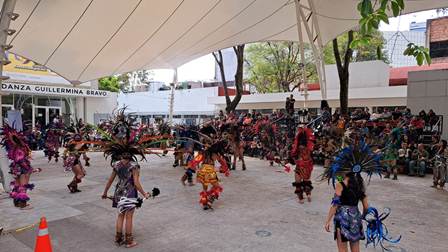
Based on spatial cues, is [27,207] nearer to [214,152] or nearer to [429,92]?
[214,152]

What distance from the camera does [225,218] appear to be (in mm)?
6434

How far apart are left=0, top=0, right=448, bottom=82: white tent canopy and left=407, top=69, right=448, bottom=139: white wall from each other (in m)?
2.81

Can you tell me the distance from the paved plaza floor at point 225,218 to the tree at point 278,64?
22111 millimetres

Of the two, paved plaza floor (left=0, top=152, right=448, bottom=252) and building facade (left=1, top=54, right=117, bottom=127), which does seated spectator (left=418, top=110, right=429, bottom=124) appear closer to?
paved plaza floor (left=0, top=152, right=448, bottom=252)

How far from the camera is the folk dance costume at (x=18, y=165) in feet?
23.2

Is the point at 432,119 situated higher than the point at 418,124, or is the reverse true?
the point at 432,119

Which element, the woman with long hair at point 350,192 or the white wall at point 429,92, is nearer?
the woman with long hair at point 350,192

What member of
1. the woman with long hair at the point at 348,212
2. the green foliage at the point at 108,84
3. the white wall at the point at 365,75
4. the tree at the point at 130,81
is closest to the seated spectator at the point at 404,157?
the woman with long hair at the point at 348,212

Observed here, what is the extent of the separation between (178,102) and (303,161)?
28.7 m

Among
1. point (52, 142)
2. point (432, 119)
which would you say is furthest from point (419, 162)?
point (52, 142)

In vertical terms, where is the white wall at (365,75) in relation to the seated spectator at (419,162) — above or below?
above

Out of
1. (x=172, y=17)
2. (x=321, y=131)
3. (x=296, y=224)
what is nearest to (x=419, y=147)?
(x=321, y=131)

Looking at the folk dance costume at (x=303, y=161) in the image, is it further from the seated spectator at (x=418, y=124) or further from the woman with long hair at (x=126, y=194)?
the seated spectator at (x=418, y=124)

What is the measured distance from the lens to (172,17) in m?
10.8
